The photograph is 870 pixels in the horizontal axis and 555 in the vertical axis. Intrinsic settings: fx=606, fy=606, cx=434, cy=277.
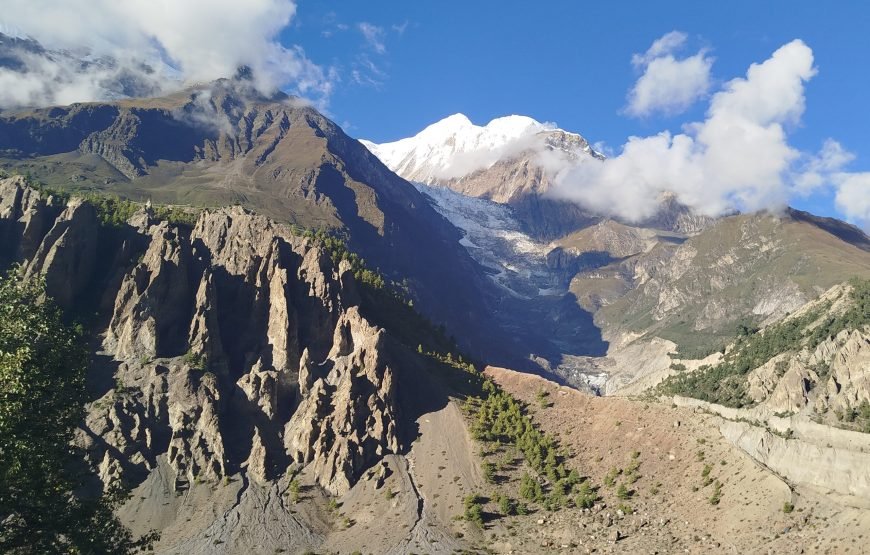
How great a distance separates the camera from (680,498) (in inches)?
3556

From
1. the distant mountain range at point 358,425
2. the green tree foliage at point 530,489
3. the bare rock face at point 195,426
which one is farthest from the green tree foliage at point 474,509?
the bare rock face at point 195,426

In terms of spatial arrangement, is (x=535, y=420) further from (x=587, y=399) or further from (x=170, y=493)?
(x=170, y=493)

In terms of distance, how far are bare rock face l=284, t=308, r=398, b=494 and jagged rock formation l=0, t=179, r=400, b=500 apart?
237 millimetres

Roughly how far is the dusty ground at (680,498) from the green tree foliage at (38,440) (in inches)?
2567

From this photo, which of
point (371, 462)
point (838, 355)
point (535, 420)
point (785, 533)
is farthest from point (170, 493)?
point (838, 355)

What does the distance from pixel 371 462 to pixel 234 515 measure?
24.5 m

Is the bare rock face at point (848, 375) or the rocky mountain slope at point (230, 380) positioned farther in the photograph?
the bare rock face at point (848, 375)

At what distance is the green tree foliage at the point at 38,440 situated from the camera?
32656 mm

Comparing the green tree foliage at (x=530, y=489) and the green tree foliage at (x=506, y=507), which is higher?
the green tree foliage at (x=530, y=489)

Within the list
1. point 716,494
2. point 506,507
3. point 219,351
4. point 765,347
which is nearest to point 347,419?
point 219,351

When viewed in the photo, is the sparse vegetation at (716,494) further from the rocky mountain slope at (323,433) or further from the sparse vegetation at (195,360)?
the sparse vegetation at (195,360)

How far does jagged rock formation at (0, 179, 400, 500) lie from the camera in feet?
347

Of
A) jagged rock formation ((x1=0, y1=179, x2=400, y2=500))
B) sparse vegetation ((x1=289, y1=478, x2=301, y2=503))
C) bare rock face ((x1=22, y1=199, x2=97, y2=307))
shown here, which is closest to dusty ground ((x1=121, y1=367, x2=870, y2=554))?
sparse vegetation ((x1=289, y1=478, x2=301, y2=503))

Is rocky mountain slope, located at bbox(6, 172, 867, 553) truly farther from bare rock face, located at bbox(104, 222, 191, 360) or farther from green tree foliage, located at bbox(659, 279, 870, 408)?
green tree foliage, located at bbox(659, 279, 870, 408)
